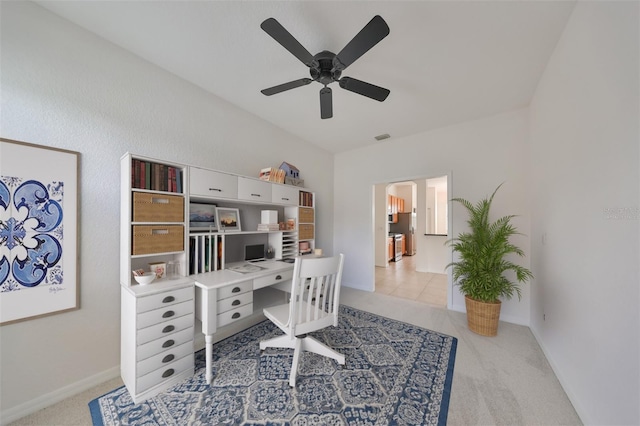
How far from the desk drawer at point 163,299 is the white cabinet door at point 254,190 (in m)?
1.04

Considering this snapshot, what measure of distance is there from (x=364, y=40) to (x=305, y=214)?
2203 mm

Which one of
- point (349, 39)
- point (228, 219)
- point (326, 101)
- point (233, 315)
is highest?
point (349, 39)

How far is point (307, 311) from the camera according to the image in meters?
1.75

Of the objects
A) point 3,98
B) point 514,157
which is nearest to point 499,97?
point 514,157

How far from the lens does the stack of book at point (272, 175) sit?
2791 millimetres

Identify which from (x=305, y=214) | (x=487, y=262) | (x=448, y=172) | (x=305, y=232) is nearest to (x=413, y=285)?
(x=487, y=262)

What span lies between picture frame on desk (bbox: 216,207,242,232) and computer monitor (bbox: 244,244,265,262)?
303 mm

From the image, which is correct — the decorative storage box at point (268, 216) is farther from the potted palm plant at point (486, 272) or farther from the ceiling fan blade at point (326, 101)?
the potted palm plant at point (486, 272)

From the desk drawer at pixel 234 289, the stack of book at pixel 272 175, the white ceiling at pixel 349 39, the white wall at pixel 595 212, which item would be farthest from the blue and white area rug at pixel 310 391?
the white ceiling at pixel 349 39

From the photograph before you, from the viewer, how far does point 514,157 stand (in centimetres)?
280

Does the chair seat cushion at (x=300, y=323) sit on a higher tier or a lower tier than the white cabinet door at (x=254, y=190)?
lower

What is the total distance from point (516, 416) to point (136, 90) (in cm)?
381

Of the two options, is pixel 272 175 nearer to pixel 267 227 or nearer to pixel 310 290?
pixel 267 227

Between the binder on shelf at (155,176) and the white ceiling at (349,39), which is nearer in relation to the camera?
the white ceiling at (349,39)
